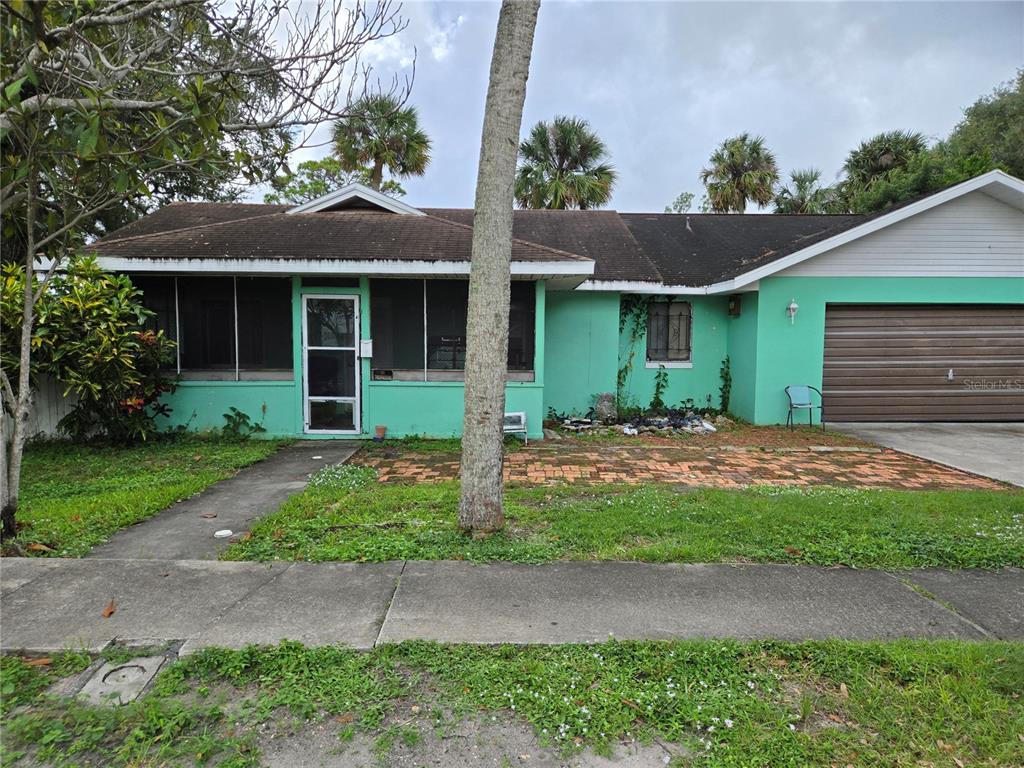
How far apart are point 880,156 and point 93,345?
25.0 meters

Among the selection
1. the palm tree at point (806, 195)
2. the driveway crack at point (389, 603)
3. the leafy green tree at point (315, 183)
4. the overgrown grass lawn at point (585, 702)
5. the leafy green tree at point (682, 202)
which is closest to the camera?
the overgrown grass lawn at point (585, 702)

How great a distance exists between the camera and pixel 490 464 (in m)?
4.19

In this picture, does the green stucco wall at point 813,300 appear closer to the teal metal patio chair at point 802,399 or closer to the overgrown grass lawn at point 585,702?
the teal metal patio chair at point 802,399

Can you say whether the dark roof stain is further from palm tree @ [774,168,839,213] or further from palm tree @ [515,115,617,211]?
palm tree @ [774,168,839,213]

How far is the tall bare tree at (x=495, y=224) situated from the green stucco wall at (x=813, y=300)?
7749mm

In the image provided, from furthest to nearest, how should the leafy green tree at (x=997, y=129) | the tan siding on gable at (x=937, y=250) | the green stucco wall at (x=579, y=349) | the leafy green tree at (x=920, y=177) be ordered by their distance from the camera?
the leafy green tree at (x=997, y=129) → the leafy green tree at (x=920, y=177) → the green stucco wall at (x=579, y=349) → the tan siding on gable at (x=937, y=250)

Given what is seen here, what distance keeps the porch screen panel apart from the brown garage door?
10.8 meters

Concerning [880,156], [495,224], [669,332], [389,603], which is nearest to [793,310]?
[669,332]

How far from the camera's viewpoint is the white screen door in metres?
8.85

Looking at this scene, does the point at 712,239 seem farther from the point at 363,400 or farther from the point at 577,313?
the point at 363,400

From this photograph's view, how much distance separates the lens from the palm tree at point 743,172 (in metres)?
22.1

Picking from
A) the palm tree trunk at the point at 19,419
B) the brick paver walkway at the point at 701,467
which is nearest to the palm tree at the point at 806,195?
the brick paver walkway at the point at 701,467

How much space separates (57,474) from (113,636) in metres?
4.93

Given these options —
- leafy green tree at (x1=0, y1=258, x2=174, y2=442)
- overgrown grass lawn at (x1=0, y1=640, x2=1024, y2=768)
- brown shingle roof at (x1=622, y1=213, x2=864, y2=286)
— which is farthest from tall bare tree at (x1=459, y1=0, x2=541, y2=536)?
brown shingle roof at (x1=622, y1=213, x2=864, y2=286)
